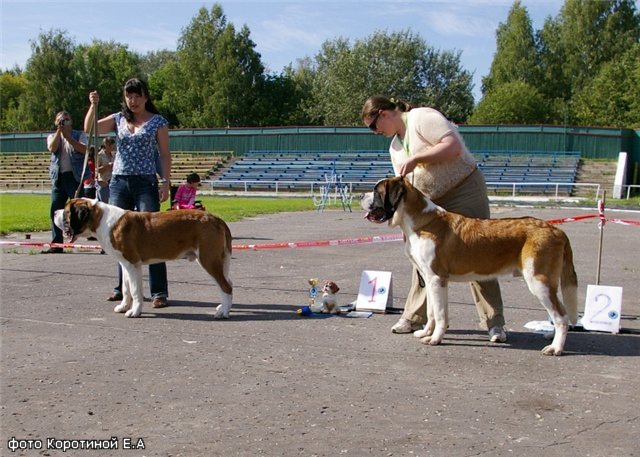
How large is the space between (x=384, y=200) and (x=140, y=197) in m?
3.21

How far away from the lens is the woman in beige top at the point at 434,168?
626 centimetres

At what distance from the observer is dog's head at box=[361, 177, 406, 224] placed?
616 centimetres

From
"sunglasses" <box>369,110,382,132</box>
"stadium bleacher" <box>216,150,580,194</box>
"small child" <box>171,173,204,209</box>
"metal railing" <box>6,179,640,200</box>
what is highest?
"sunglasses" <box>369,110,382,132</box>

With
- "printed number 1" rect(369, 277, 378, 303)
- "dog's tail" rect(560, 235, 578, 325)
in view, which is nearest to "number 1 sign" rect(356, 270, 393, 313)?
"printed number 1" rect(369, 277, 378, 303)

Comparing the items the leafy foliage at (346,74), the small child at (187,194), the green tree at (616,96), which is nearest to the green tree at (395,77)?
the leafy foliage at (346,74)

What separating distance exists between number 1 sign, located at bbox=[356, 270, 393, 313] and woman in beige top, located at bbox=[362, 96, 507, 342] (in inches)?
34.7

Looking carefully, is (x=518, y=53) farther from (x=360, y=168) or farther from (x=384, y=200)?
(x=384, y=200)

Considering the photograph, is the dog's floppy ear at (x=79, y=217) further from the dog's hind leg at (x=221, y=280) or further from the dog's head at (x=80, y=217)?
the dog's hind leg at (x=221, y=280)

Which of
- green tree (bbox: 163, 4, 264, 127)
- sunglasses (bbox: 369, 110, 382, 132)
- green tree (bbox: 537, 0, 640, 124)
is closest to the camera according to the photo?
sunglasses (bbox: 369, 110, 382, 132)

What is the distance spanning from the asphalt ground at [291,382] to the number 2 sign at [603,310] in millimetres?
108

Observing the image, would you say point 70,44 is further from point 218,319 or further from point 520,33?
point 218,319

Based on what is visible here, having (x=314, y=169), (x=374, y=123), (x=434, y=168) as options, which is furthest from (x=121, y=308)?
(x=314, y=169)

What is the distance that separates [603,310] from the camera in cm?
694

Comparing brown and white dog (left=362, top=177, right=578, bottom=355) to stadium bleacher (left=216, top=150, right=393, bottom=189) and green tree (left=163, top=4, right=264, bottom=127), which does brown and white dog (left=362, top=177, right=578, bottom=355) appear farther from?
green tree (left=163, top=4, right=264, bottom=127)
